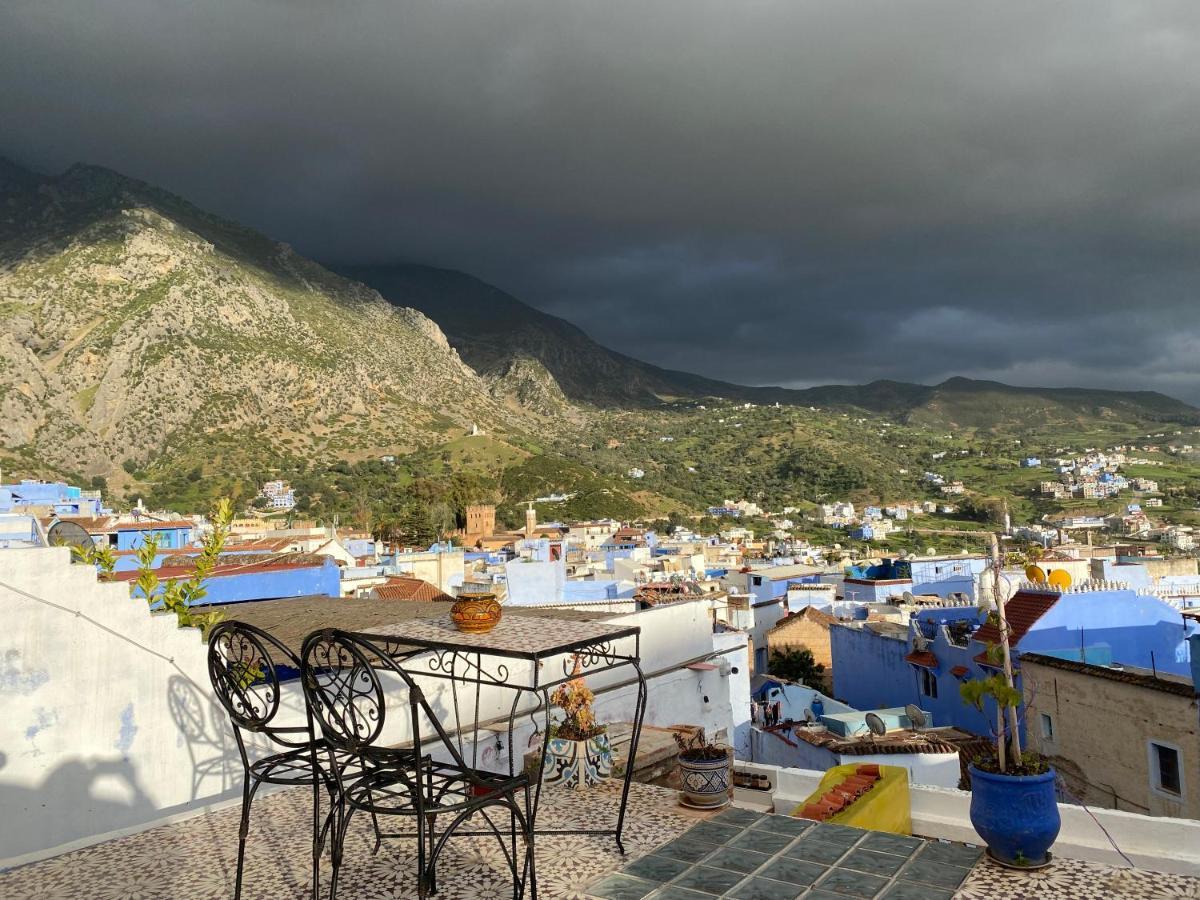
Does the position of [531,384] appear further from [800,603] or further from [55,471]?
[800,603]

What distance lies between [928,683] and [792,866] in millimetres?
15528

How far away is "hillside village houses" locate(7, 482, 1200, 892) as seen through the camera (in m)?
5.01

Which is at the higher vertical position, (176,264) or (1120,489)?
(176,264)

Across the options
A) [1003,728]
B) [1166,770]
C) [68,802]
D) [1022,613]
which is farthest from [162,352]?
[1003,728]

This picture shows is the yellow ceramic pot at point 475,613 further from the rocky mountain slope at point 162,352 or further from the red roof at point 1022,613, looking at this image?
the rocky mountain slope at point 162,352

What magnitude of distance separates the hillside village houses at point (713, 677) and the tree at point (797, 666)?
506mm

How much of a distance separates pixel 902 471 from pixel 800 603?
106657 mm

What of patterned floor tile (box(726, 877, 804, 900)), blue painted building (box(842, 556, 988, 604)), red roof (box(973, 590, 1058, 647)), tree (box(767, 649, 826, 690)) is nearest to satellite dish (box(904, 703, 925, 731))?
red roof (box(973, 590, 1058, 647))

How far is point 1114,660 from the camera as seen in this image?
1380cm

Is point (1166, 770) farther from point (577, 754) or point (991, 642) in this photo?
point (577, 754)

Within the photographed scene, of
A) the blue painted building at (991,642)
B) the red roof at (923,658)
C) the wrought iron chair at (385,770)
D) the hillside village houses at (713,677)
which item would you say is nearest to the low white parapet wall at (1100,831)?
the hillside village houses at (713,677)

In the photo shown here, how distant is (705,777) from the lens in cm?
488

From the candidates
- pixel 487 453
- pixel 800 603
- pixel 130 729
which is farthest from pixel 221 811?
pixel 487 453

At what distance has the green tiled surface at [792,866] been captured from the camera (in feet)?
12.0
